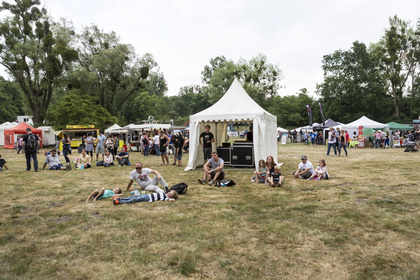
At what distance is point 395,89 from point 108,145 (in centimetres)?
4776

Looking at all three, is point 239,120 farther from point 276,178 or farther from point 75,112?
point 75,112

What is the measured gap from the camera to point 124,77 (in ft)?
126

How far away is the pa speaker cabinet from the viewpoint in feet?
41.4

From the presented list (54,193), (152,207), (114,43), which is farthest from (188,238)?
(114,43)

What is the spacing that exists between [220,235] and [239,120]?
8081 millimetres

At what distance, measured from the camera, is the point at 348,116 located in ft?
158

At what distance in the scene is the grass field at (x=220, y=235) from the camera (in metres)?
3.38

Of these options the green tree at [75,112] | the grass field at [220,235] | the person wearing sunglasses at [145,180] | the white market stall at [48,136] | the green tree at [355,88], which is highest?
the green tree at [355,88]

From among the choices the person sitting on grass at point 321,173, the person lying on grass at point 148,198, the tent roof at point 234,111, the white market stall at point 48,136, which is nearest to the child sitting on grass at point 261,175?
the person sitting on grass at point 321,173

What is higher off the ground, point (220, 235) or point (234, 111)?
point (234, 111)

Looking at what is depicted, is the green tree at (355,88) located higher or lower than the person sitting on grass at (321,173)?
higher

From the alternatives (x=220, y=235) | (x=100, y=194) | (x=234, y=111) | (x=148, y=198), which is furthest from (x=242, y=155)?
(x=220, y=235)

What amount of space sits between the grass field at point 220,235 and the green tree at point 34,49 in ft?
98.7

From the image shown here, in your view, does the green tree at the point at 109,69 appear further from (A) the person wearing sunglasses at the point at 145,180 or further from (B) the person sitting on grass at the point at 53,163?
(A) the person wearing sunglasses at the point at 145,180
